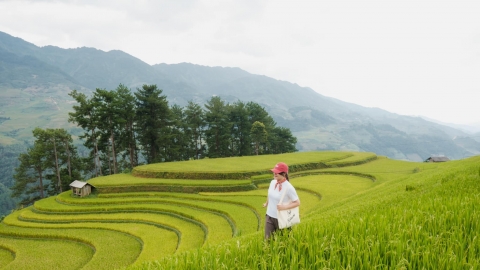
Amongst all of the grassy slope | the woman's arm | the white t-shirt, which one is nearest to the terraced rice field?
the white t-shirt

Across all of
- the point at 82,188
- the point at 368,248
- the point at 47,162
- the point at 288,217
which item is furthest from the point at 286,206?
the point at 47,162

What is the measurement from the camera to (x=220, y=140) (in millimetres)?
65750

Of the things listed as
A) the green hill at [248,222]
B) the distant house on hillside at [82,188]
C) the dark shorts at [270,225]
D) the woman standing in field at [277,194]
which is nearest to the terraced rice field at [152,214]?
the green hill at [248,222]

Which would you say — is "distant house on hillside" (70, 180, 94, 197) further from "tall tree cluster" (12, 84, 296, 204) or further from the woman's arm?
the woman's arm

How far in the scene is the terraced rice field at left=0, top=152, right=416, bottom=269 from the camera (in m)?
18.4

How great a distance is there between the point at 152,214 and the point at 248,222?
35.9 feet

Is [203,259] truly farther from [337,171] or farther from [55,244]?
[337,171]

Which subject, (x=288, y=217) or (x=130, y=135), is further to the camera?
(x=130, y=135)

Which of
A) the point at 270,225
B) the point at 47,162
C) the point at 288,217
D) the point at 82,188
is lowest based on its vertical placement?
the point at 82,188

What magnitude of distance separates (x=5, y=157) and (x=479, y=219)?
214823mm

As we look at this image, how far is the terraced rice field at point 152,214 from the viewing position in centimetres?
1842

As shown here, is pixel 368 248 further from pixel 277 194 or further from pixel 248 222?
pixel 248 222

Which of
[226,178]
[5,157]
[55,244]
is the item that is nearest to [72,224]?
[55,244]

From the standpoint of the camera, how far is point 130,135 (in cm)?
5212
